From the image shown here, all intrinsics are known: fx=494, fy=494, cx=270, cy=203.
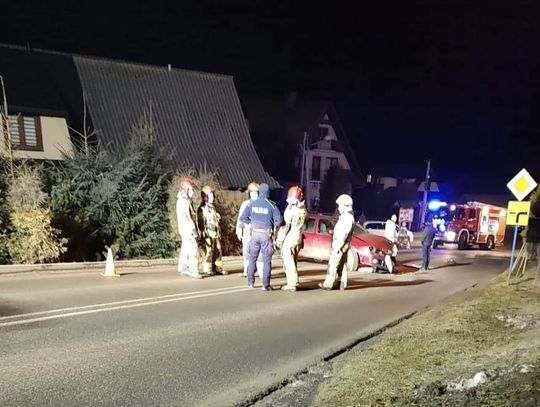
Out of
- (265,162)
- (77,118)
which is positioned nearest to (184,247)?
(77,118)

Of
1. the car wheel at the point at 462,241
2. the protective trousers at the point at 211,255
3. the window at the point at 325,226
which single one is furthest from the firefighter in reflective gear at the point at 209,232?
the car wheel at the point at 462,241

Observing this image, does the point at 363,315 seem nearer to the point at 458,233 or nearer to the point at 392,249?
the point at 392,249

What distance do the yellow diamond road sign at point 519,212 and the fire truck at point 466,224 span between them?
1904cm

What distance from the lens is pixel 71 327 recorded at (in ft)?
21.2

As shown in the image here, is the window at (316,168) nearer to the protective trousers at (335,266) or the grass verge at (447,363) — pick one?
the protective trousers at (335,266)

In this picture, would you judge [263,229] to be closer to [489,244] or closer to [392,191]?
[489,244]

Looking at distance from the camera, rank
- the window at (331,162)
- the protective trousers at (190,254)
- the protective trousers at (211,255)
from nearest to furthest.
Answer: the protective trousers at (190,254) → the protective trousers at (211,255) → the window at (331,162)

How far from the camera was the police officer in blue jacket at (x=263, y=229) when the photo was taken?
982 centimetres

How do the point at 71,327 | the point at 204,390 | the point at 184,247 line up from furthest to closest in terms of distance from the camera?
the point at 184,247 < the point at 71,327 < the point at 204,390

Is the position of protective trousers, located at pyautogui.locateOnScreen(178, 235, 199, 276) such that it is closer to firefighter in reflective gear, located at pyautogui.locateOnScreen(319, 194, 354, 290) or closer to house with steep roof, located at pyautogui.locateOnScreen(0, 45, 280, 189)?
firefighter in reflective gear, located at pyautogui.locateOnScreen(319, 194, 354, 290)

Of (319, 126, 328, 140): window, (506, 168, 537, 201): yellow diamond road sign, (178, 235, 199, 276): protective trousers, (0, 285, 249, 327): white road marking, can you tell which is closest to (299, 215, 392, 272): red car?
(506, 168, 537, 201): yellow diamond road sign

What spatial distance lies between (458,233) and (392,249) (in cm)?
1904

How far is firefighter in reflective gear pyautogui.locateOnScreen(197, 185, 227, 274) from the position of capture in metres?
11.6

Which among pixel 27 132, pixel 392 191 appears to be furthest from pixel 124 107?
pixel 392 191
